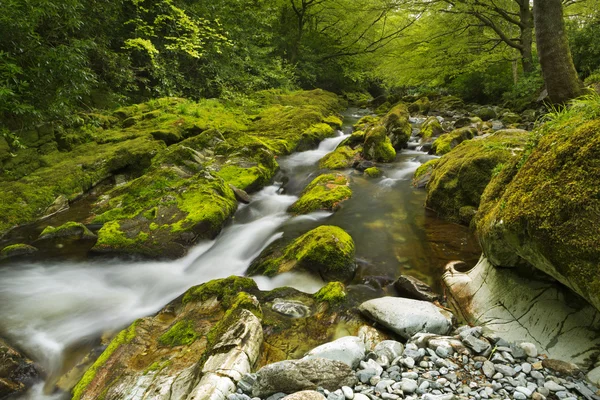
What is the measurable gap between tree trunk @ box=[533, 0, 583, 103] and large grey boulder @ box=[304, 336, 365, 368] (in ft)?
20.2

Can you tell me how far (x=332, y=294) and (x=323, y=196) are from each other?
13.6 feet

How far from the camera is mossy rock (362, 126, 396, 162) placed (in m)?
10.7

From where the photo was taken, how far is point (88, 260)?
5.94m

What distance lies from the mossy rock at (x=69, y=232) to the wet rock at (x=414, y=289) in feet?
20.0

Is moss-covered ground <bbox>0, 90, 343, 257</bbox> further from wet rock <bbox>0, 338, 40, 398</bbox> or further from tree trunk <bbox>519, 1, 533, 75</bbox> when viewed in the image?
tree trunk <bbox>519, 1, 533, 75</bbox>

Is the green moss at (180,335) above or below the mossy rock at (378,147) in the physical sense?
below

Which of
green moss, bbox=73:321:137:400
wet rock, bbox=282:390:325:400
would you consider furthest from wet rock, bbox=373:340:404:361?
green moss, bbox=73:321:137:400

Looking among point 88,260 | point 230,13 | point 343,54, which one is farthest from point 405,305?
point 343,54

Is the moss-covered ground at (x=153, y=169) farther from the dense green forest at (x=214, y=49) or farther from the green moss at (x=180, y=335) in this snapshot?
A: the green moss at (x=180, y=335)

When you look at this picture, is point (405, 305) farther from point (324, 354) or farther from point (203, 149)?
point (203, 149)

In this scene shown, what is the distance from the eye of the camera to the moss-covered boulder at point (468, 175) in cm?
595

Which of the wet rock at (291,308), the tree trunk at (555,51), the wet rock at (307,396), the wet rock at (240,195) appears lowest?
the wet rock at (291,308)

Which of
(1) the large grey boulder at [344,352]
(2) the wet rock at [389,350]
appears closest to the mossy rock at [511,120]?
(2) the wet rock at [389,350]

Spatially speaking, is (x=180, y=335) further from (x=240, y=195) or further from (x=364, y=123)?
(x=364, y=123)
